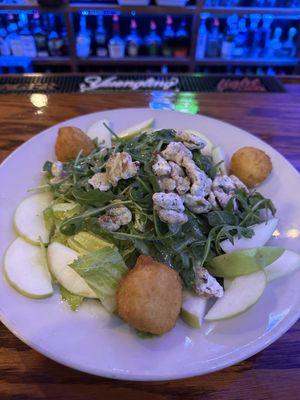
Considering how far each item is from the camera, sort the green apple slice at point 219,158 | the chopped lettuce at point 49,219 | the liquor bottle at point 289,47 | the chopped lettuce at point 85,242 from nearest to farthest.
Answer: the chopped lettuce at point 85,242
the chopped lettuce at point 49,219
the green apple slice at point 219,158
the liquor bottle at point 289,47

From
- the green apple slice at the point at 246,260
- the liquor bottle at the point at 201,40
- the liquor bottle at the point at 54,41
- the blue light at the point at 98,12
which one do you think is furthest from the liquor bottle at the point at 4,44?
the green apple slice at the point at 246,260

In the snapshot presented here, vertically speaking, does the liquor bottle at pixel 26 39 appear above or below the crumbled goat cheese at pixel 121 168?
below

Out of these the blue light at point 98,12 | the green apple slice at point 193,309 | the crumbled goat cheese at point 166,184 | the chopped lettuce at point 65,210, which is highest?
the blue light at point 98,12

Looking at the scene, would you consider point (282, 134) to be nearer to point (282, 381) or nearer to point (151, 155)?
point (151, 155)

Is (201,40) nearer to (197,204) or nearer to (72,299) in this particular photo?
(197,204)

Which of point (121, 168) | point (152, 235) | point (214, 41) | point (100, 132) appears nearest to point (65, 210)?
point (121, 168)

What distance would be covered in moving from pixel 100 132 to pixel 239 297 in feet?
3.71

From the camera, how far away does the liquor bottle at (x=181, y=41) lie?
398 cm

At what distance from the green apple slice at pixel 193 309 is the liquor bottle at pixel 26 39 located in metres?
3.66

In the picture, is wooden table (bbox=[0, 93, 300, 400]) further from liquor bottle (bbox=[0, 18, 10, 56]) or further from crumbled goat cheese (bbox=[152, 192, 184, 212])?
liquor bottle (bbox=[0, 18, 10, 56])

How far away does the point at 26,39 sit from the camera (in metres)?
3.83

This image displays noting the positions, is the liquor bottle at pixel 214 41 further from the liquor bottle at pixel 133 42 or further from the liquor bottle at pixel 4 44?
the liquor bottle at pixel 4 44

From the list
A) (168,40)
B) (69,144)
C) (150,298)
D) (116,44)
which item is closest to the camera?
(150,298)

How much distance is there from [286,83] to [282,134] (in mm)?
819
